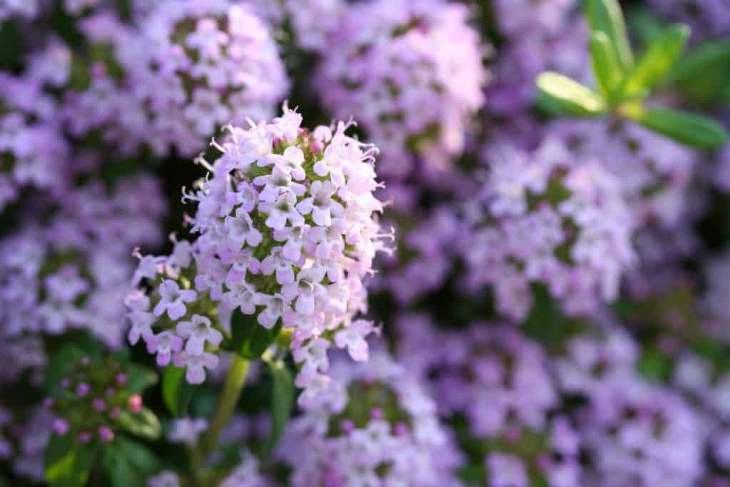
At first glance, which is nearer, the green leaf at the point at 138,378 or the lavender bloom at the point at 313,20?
the green leaf at the point at 138,378

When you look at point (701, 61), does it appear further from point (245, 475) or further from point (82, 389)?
point (82, 389)

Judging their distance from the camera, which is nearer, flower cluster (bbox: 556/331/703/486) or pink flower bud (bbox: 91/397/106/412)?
pink flower bud (bbox: 91/397/106/412)

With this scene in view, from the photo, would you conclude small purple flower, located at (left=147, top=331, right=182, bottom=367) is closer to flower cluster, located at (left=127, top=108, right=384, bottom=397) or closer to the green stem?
flower cluster, located at (left=127, top=108, right=384, bottom=397)

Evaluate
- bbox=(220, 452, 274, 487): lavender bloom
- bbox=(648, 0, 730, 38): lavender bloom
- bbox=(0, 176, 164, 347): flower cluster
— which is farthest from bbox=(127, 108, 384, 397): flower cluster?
bbox=(648, 0, 730, 38): lavender bloom

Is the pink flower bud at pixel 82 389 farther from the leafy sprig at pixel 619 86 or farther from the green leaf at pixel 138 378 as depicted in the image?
the leafy sprig at pixel 619 86

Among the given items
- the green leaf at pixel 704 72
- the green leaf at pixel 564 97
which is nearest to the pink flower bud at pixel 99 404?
the green leaf at pixel 564 97

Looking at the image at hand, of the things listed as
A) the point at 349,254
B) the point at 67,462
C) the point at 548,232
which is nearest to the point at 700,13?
the point at 548,232
